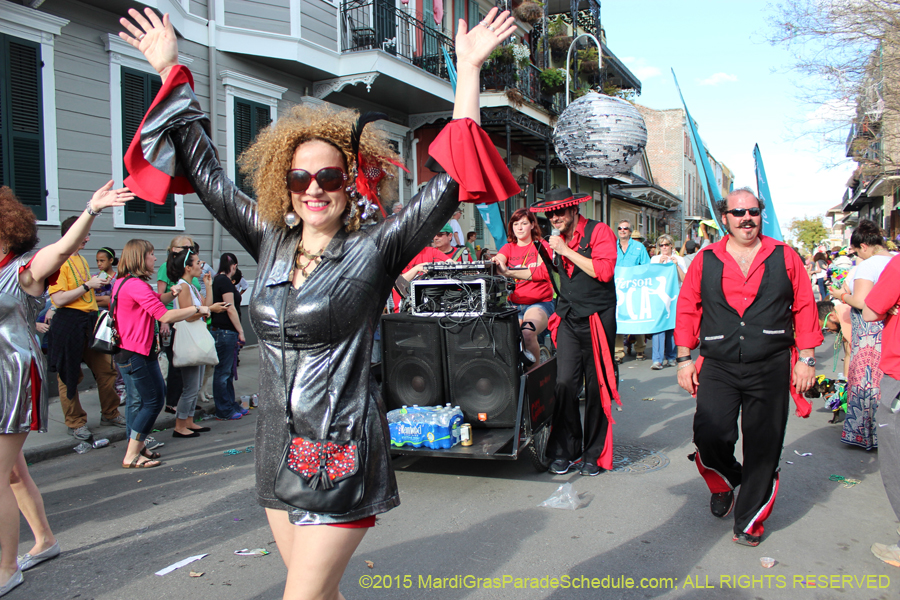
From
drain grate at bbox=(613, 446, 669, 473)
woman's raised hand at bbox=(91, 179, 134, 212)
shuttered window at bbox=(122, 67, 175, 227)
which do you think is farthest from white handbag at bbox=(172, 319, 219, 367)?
drain grate at bbox=(613, 446, 669, 473)

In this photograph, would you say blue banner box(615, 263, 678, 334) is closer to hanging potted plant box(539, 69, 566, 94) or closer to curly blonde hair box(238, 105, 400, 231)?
curly blonde hair box(238, 105, 400, 231)

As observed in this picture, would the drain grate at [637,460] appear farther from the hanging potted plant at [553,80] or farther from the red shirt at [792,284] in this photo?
the hanging potted plant at [553,80]

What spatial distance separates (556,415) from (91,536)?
338cm

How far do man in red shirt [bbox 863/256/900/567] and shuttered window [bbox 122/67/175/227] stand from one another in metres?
8.93

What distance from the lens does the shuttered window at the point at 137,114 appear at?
31.2 feet

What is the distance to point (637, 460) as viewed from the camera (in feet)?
17.9

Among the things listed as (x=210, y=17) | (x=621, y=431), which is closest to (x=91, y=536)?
(x=621, y=431)

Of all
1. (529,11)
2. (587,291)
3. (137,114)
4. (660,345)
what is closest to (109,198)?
(587,291)

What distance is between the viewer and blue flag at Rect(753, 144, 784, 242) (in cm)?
422

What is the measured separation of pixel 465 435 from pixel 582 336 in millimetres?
1214

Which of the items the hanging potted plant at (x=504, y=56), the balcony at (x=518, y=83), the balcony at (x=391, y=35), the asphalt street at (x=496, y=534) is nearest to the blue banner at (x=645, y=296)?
the asphalt street at (x=496, y=534)

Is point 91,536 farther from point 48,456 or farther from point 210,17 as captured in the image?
point 210,17

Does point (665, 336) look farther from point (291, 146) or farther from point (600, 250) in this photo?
point (291, 146)

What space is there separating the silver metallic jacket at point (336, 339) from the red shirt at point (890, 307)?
2.81m
